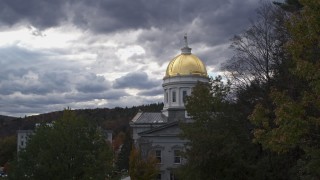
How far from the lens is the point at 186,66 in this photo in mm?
64375

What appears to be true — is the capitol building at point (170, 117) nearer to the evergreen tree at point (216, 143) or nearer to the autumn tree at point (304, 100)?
the evergreen tree at point (216, 143)

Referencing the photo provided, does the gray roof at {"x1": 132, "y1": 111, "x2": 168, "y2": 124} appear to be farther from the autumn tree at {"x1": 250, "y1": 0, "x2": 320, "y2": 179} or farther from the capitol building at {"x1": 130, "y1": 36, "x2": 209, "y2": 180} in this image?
the autumn tree at {"x1": 250, "y1": 0, "x2": 320, "y2": 179}

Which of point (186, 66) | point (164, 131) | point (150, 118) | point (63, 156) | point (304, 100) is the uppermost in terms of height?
point (186, 66)

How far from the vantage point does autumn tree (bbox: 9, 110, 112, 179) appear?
27.2m

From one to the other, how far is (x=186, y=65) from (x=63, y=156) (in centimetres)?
3825

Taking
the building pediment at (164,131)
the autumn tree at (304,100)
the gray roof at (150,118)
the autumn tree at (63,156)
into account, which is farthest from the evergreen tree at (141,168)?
the autumn tree at (304,100)

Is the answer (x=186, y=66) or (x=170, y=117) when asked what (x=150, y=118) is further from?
(x=186, y=66)

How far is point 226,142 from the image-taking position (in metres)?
26.3

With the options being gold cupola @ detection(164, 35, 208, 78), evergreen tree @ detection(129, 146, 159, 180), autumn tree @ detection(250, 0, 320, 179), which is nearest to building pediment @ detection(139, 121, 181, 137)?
evergreen tree @ detection(129, 146, 159, 180)

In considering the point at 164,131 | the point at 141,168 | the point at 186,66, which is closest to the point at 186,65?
the point at 186,66

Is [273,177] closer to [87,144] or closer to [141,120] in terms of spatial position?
[87,144]

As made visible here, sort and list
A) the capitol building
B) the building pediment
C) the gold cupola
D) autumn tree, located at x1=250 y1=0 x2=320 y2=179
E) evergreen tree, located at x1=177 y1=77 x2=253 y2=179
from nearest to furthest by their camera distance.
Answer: autumn tree, located at x1=250 y1=0 x2=320 y2=179
evergreen tree, located at x1=177 y1=77 x2=253 y2=179
the building pediment
the capitol building
the gold cupola

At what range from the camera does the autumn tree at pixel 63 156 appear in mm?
27203

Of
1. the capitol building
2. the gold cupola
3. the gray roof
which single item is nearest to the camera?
the capitol building
